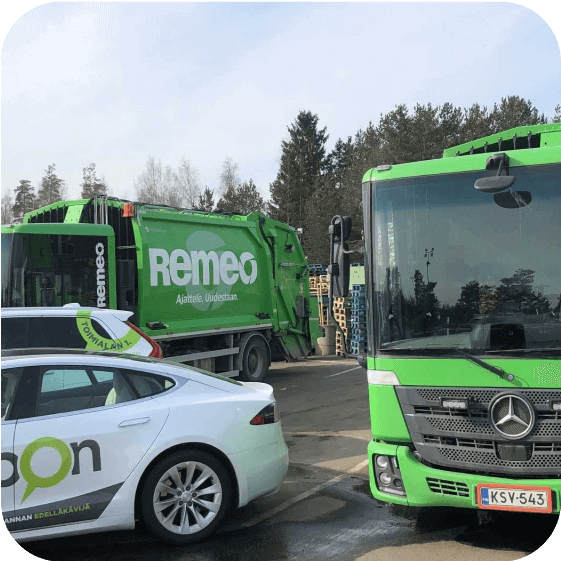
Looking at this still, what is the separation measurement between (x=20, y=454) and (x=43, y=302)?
17.6ft

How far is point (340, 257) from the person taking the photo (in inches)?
198

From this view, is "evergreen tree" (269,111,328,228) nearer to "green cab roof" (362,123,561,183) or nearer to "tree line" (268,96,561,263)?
"tree line" (268,96,561,263)

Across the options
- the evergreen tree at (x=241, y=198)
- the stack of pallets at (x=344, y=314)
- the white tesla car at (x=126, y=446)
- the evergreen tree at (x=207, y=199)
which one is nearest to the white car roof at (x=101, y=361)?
the white tesla car at (x=126, y=446)

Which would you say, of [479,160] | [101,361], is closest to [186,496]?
[101,361]

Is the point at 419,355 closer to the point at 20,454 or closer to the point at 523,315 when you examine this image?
the point at 523,315

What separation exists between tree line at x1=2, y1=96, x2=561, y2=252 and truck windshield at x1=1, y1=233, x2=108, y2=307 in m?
12.3

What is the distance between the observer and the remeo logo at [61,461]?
4.03m

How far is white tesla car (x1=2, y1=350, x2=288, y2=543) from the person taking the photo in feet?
13.5

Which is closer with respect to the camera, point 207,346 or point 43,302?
point 43,302

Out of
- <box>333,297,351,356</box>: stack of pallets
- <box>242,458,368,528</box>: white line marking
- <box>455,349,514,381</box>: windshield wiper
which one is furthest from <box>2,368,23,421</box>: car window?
<box>333,297,351,356</box>: stack of pallets

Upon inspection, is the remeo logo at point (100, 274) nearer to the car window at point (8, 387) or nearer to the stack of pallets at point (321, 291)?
the car window at point (8, 387)

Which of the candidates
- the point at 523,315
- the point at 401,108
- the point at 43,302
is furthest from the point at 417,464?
the point at 401,108

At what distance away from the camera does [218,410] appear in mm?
4699

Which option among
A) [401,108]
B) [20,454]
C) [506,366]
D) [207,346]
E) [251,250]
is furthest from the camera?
[401,108]
